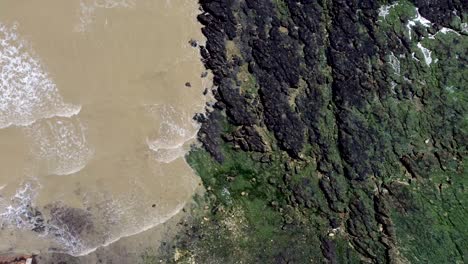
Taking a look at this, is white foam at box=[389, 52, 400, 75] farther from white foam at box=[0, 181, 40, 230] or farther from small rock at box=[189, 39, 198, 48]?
white foam at box=[0, 181, 40, 230]

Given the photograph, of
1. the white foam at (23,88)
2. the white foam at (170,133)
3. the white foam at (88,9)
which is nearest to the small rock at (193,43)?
the white foam at (170,133)

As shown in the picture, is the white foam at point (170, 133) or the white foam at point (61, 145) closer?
the white foam at point (61, 145)

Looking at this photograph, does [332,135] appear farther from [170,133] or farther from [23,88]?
[23,88]

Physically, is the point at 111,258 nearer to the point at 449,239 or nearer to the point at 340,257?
the point at 340,257

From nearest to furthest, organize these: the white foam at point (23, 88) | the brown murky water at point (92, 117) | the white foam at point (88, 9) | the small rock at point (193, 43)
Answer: the white foam at point (23, 88)
the brown murky water at point (92, 117)
the white foam at point (88, 9)
the small rock at point (193, 43)

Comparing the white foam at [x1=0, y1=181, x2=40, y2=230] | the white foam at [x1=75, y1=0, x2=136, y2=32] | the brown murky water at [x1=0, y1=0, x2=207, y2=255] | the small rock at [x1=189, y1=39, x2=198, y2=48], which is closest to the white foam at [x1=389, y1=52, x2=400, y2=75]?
the brown murky water at [x1=0, y1=0, x2=207, y2=255]

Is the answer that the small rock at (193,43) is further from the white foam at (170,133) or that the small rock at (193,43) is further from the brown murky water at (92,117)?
the white foam at (170,133)

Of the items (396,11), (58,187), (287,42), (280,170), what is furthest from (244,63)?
(58,187)
